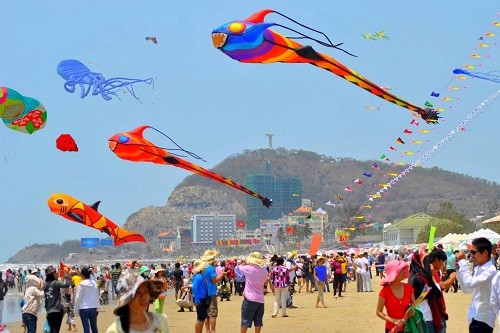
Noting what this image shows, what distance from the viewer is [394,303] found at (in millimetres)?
8023

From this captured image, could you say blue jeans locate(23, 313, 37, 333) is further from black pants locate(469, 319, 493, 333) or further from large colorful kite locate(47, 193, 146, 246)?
large colorful kite locate(47, 193, 146, 246)

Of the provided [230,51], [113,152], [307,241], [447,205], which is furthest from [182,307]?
[307,241]

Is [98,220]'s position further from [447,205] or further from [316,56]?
[447,205]

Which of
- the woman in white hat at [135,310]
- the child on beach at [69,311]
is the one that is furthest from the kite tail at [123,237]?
the woman in white hat at [135,310]

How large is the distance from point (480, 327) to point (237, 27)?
985cm

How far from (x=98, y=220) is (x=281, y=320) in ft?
34.7

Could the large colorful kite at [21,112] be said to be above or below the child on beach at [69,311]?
above

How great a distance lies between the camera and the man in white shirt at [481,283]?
7891 millimetres

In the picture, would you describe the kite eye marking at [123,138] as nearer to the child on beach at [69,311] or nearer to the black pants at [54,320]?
the child on beach at [69,311]

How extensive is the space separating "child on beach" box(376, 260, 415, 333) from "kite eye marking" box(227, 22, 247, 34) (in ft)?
30.8

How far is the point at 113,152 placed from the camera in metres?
23.8

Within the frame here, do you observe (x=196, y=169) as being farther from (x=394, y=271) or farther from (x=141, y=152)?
(x=394, y=271)

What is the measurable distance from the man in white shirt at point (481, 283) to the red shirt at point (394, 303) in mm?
457

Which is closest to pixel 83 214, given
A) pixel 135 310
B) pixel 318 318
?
pixel 318 318
